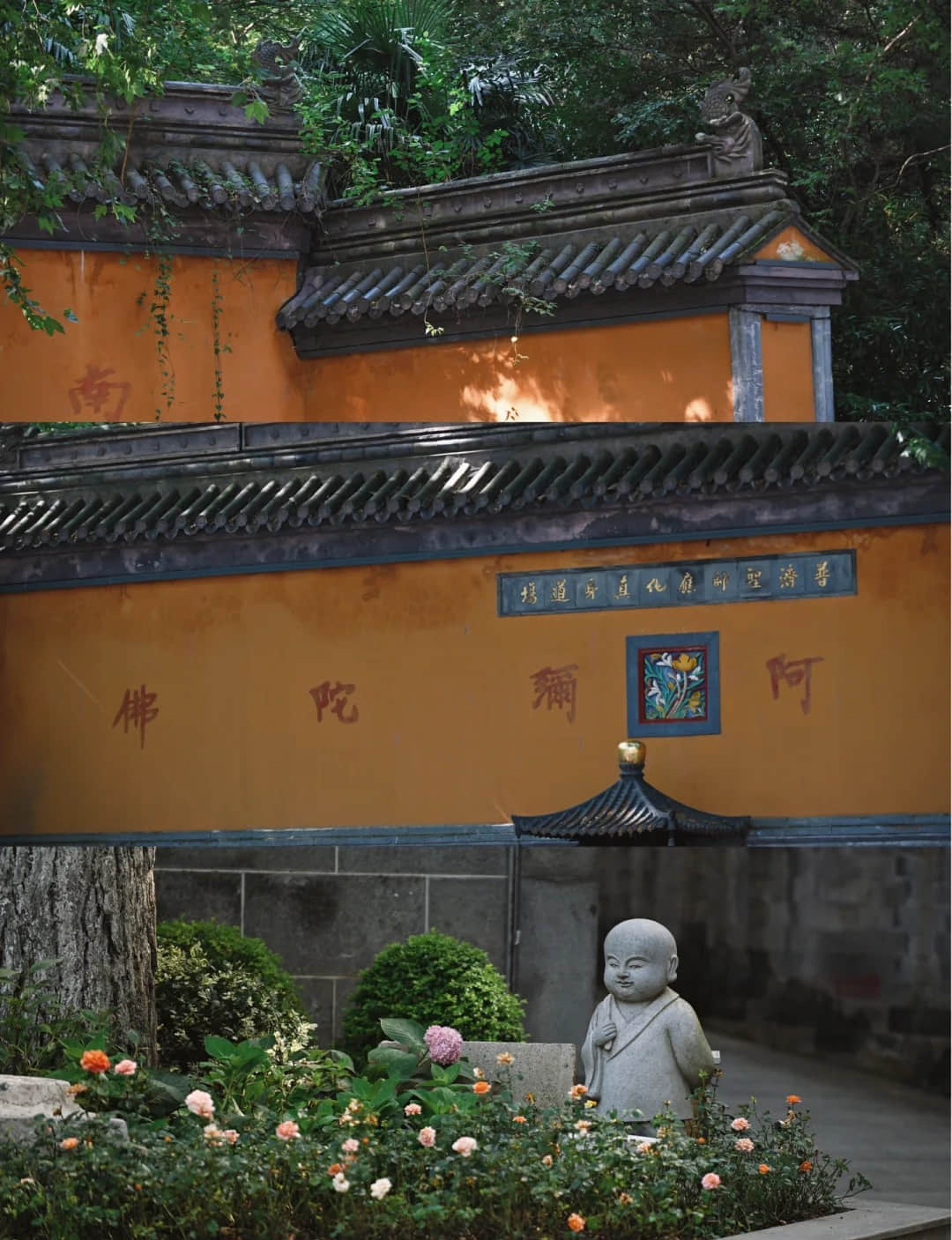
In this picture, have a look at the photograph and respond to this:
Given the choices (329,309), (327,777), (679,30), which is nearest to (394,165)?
(329,309)

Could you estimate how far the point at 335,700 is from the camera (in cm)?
263

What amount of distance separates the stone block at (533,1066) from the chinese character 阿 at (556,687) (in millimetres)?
715

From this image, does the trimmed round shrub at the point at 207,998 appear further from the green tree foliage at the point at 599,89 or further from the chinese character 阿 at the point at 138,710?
the green tree foliage at the point at 599,89

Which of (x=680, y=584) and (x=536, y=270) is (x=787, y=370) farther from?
(x=680, y=584)

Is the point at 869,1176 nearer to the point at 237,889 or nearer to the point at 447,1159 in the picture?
the point at 447,1159

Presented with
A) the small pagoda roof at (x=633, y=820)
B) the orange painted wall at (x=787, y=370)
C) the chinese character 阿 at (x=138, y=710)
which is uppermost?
the orange painted wall at (x=787, y=370)

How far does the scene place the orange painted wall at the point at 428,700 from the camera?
2.33 meters

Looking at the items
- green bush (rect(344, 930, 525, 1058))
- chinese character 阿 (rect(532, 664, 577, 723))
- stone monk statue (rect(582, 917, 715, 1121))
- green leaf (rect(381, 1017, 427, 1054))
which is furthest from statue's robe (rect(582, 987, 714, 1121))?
chinese character 阿 (rect(532, 664, 577, 723))

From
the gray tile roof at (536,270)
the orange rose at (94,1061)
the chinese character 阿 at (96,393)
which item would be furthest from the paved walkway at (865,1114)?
the chinese character 阿 at (96,393)

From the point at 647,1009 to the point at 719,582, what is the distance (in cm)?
88

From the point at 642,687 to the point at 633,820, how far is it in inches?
9.0

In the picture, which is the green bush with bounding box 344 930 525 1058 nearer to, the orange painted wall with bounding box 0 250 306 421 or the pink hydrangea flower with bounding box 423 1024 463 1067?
the pink hydrangea flower with bounding box 423 1024 463 1067

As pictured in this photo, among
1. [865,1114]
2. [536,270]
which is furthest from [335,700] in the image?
[536,270]

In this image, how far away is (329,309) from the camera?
4.96 metres
